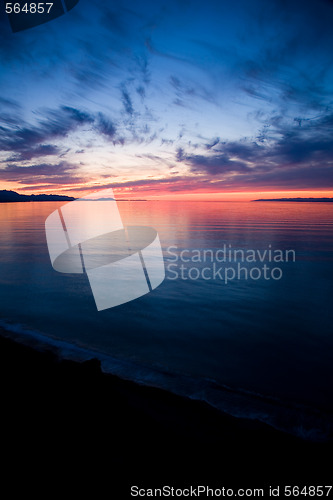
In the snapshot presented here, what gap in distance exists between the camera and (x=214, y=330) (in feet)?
24.2

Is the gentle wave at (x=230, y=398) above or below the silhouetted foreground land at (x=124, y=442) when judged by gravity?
below

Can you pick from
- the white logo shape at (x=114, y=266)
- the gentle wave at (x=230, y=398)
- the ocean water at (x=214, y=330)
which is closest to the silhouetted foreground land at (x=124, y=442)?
the gentle wave at (x=230, y=398)

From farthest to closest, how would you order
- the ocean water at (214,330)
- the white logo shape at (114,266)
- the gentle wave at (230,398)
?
1. the white logo shape at (114,266)
2. the ocean water at (214,330)
3. the gentle wave at (230,398)

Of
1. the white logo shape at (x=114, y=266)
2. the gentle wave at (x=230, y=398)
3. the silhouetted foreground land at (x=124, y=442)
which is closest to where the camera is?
the silhouetted foreground land at (x=124, y=442)

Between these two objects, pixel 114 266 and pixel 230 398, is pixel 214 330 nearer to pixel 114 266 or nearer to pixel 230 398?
pixel 230 398

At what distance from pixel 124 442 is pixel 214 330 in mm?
4981

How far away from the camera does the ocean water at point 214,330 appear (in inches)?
176

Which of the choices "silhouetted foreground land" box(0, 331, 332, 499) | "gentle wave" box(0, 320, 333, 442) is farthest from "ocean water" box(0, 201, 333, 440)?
"silhouetted foreground land" box(0, 331, 332, 499)

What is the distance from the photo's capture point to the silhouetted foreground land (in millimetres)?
2459

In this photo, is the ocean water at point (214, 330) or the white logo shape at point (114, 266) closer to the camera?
the ocean water at point (214, 330)

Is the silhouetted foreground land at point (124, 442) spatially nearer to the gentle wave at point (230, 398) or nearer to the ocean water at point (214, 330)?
the gentle wave at point (230, 398)

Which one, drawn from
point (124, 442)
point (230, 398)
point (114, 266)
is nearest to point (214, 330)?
point (230, 398)

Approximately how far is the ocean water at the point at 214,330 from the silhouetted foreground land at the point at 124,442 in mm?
561

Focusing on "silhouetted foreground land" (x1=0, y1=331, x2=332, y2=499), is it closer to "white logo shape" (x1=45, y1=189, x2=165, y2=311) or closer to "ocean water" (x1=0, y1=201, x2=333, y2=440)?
"ocean water" (x1=0, y1=201, x2=333, y2=440)
